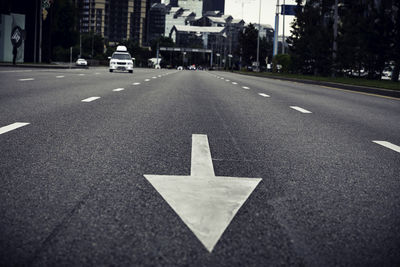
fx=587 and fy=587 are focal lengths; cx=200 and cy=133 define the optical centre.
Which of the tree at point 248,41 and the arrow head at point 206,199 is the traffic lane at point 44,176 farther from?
the tree at point 248,41

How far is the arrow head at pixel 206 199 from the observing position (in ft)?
10.2

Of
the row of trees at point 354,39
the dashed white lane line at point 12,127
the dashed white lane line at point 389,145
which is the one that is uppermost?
the row of trees at point 354,39

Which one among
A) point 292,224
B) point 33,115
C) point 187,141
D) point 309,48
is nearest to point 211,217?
point 292,224

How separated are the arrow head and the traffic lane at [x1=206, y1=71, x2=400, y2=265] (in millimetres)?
284

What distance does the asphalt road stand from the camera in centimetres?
276

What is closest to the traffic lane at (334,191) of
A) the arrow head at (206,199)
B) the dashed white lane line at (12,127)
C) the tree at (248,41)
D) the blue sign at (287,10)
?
the arrow head at (206,199)

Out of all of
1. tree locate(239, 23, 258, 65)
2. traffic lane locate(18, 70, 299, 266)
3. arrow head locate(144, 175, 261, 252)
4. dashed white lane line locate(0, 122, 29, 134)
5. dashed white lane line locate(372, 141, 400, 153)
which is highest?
tree locate(239, 23, 258, 65)

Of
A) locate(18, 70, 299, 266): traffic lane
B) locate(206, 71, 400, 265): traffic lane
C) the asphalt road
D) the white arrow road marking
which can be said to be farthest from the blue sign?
the white arrow road marking

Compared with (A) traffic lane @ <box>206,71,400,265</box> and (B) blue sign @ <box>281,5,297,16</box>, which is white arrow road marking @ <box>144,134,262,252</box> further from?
(B) blue sign @ <box>281,5,297,16</box>

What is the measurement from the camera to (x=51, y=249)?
2.72 m

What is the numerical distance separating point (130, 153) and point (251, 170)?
1.23 m

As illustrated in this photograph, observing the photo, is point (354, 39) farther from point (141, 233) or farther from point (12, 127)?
point (141, 233)

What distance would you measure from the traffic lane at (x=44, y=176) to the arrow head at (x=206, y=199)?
539 millimetres

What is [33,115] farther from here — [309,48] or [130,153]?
[309,48]
